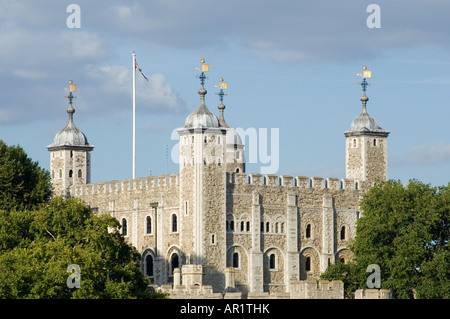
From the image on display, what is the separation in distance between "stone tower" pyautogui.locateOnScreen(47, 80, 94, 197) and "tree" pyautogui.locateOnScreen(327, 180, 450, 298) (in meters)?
22.5

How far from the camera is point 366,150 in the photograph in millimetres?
108000

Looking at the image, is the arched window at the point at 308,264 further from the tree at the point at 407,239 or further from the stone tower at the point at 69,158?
the stone tower at the point at 69,158

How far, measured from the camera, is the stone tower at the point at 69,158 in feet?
363

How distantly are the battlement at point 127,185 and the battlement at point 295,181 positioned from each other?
393 centimetres

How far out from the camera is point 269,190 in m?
102

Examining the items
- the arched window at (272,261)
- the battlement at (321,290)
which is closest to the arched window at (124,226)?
the arched window at (272,261)

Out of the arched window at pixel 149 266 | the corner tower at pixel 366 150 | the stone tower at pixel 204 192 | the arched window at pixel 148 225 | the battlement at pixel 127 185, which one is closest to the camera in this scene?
the stone tower at pixel 204 192

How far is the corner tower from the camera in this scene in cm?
10781

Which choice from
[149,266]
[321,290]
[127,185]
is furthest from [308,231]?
[321,290]

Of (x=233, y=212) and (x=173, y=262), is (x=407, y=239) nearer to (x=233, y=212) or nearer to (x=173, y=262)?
(x=233, y=212)

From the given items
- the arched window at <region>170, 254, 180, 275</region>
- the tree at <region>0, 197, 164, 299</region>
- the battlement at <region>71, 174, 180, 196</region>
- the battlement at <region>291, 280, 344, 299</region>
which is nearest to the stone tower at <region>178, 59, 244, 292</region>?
the arched window at <region>170, 254, 180, 275</region>

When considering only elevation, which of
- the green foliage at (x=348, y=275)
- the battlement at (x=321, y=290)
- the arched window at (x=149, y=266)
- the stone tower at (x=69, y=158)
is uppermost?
the stone tower at (x=69, y=158)
